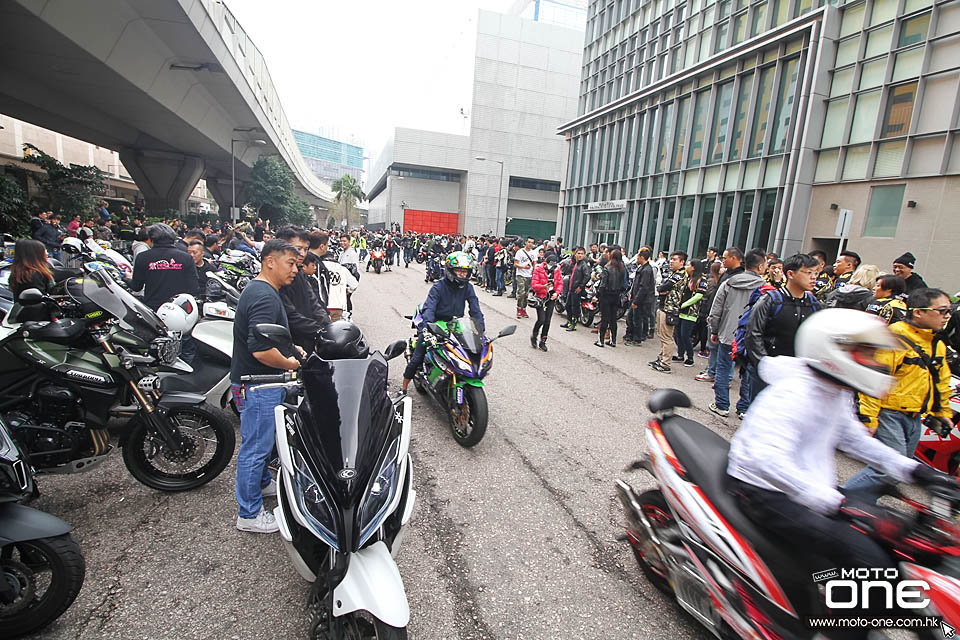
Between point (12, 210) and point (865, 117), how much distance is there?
26509 mm

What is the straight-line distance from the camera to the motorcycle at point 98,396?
327 cm

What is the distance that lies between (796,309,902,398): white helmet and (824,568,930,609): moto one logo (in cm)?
67

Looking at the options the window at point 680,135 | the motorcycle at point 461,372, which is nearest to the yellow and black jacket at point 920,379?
the motorcycle at point 461,372

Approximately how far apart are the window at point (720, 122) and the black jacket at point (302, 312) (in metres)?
20.8

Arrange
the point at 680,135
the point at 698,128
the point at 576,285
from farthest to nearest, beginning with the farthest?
the point at 680,135 < the point at 698,128 < the point at 576,285

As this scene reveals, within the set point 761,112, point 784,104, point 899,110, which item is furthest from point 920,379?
point 761,112

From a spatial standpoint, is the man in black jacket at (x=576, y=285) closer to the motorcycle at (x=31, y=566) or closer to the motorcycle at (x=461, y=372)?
the motorcycle at (x=461, y=372)

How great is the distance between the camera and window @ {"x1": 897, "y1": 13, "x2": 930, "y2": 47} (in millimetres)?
13308

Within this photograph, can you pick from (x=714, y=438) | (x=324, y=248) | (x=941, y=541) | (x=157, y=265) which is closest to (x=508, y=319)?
(x=324, y=248)

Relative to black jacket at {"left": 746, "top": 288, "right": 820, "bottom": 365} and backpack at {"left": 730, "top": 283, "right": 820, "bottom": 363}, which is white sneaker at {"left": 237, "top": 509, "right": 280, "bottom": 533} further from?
backpack at {"left": 730, "top": 283, "right": 820, "bottom": 363}


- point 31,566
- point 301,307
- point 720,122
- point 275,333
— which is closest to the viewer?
point 31,566

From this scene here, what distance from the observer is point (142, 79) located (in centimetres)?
1566

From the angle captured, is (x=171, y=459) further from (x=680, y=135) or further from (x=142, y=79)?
(x=680, y=135)

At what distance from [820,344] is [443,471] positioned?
10.1 feet
